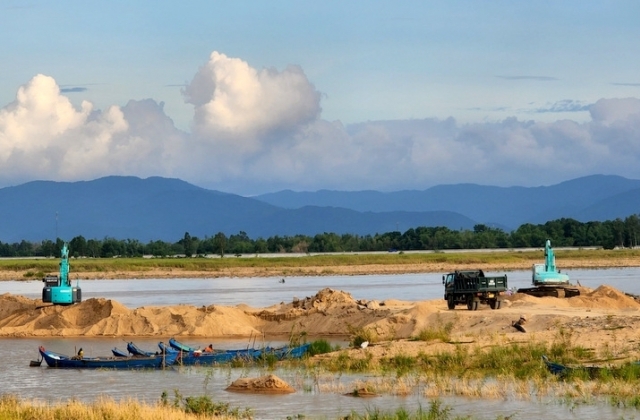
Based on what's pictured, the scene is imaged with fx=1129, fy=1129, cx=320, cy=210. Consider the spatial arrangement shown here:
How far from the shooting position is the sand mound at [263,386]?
25.7 metres

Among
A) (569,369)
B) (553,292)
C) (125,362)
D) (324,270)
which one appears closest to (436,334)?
(569,369)

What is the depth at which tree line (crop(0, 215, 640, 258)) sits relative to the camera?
144125 millimetres

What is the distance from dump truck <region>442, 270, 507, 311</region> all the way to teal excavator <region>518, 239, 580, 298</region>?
284 inches

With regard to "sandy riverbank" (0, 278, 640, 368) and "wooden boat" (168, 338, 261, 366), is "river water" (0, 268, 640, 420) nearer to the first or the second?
"wooden boat" (168, 338, 261, 366)

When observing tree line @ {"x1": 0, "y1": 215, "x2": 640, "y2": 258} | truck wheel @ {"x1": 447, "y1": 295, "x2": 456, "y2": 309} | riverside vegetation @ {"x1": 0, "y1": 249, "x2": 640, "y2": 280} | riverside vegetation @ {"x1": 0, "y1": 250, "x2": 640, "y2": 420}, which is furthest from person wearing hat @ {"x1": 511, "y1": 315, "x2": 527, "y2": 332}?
tree line @ {"x1": 0, "y1": 215, "x2": 640, "y2": 258}

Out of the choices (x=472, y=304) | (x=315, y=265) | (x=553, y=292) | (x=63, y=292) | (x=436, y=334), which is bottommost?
(x=436, y=334)

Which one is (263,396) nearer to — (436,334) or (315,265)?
(436,334)

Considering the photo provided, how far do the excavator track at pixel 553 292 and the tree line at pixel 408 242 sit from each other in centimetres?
8898

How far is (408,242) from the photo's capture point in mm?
154500

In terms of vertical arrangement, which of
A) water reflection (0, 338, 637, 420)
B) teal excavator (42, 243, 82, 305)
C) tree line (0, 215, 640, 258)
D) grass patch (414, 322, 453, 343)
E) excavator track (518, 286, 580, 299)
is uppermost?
tree line (0, 215, 640, 258)

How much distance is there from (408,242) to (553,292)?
107 meters

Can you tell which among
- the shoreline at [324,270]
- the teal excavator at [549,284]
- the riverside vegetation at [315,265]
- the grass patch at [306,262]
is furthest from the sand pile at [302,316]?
the grass patch at [306,262]

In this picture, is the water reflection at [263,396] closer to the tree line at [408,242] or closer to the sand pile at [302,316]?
the sand pile at [302,316]

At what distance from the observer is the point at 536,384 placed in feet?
80.3
